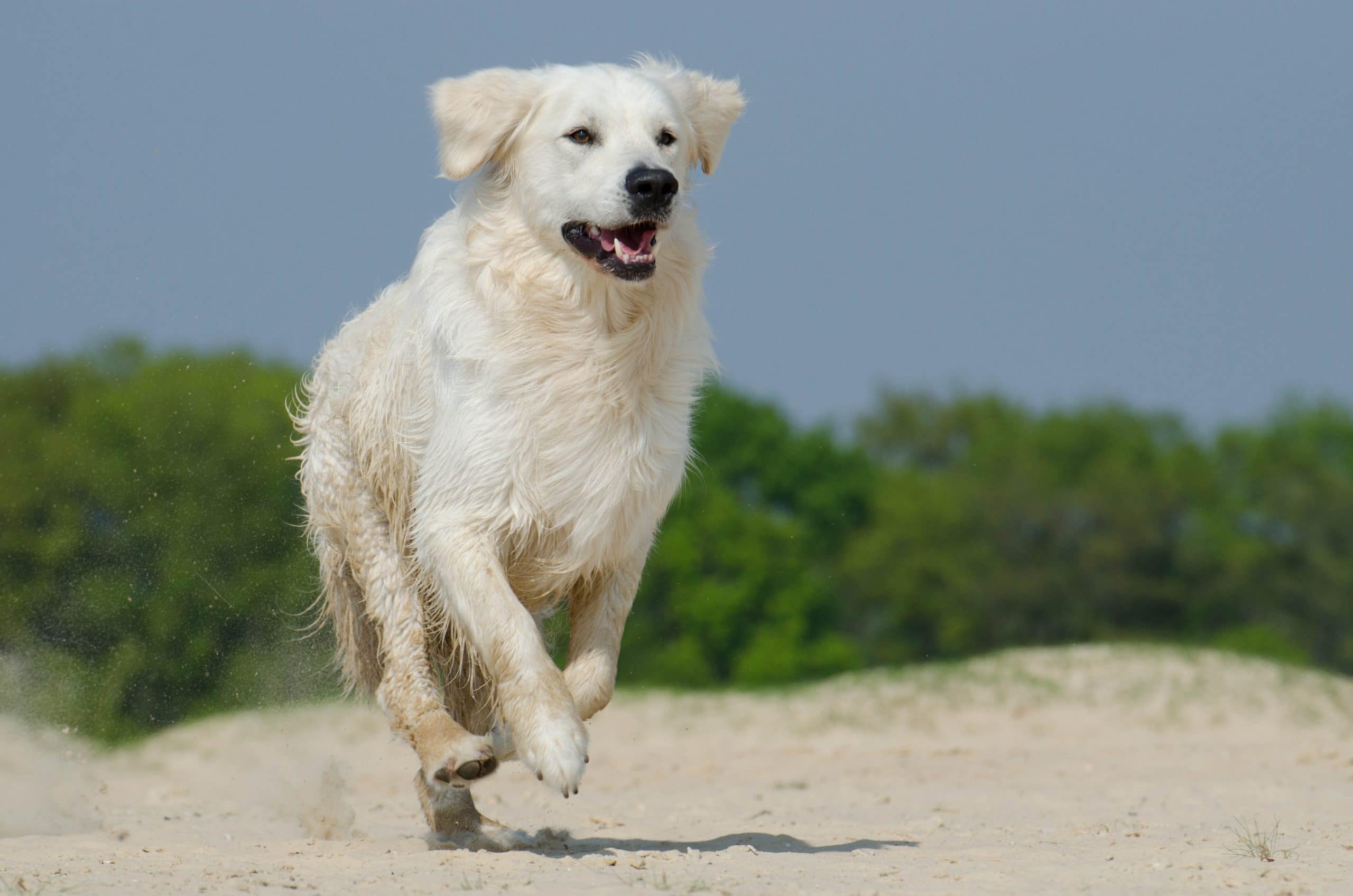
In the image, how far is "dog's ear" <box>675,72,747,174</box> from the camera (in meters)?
6.28

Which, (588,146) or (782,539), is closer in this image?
(588,146)

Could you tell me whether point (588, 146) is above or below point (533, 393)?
above

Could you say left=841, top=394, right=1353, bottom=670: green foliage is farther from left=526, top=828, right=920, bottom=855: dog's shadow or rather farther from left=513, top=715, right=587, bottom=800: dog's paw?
left=513, top=715, right=587, bottom=800: dog's paw

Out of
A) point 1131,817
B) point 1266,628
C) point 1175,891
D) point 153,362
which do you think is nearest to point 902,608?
point 1266,628

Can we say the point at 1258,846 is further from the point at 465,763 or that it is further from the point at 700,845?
the point at 465,763

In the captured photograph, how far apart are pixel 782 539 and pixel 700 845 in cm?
2616

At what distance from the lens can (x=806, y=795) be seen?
31.3ft

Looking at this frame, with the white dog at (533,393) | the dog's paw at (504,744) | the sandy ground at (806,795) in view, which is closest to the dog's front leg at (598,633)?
the white dog at (533,393)

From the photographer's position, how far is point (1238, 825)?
Answer: 23.0 feet

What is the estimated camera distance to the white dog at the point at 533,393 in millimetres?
5621

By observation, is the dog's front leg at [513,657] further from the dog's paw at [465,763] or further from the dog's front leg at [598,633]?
the dog's front leg at [598,633]

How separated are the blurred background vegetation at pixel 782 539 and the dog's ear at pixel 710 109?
3.79 m

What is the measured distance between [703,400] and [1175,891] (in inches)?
110

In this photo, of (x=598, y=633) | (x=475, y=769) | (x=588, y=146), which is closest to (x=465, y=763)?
(x=475, y=769)
